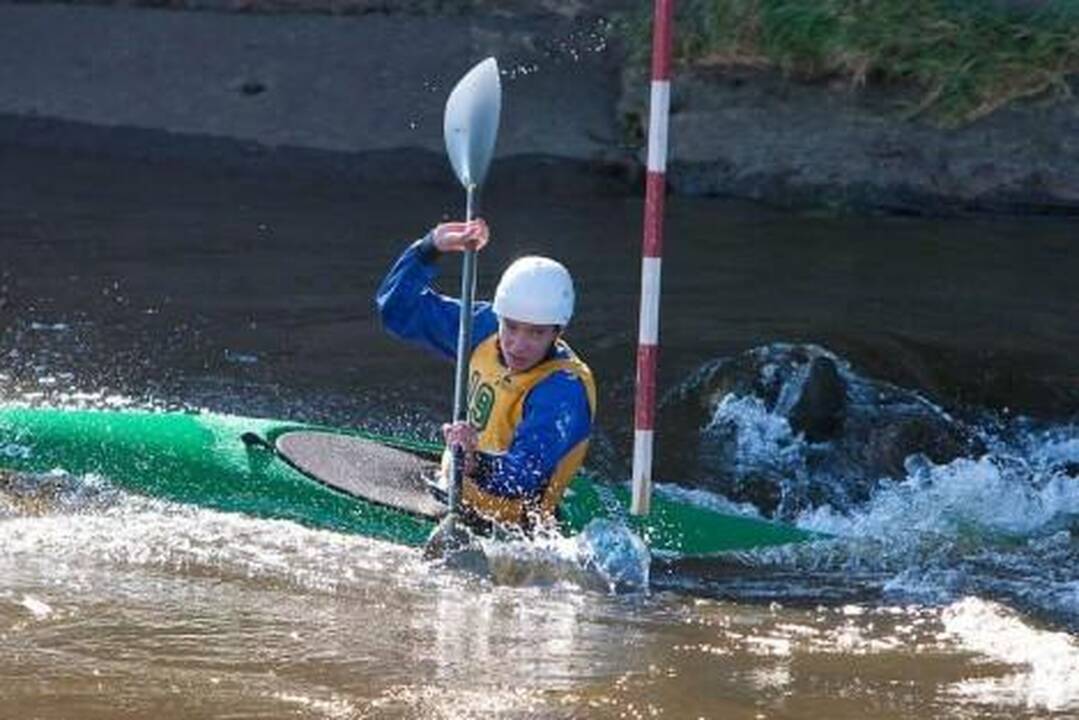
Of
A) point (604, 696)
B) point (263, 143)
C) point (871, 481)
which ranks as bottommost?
point (604, 696)

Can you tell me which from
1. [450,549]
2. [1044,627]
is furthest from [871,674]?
[450,549]

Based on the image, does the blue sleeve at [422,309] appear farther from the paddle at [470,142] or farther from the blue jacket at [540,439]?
the blue jacket at [540,439]

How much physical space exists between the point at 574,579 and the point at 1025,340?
11.5ft

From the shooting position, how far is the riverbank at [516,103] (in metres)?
11.1

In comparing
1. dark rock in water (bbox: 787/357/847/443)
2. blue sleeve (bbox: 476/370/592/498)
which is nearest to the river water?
blue sleeve (bbox: 476/370/592/498)

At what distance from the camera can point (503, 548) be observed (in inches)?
222

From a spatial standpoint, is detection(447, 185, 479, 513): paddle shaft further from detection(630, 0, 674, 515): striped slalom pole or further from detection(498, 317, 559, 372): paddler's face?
detection(630, 0, 674, 515): striped slalom pole

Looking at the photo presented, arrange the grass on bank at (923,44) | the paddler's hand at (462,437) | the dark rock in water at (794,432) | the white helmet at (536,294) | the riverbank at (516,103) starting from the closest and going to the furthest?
1. the paddler's hand at (462,437)
2. the white helmet at (536,294)
3. the dark rock in water at (794,432)
4. the grass on bank at (923,44)
5. the riverbank at (516,103)

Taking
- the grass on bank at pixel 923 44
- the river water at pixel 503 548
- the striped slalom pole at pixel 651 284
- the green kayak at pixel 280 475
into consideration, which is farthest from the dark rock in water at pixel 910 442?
the grass on bank at pixel 923 44

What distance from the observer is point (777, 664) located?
5.00 metres

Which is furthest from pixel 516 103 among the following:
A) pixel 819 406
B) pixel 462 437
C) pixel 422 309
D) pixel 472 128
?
pixel 462 437

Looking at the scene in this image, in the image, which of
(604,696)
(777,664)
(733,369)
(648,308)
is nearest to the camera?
(604,696)

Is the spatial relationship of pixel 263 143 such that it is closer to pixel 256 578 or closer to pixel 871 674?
pixel 256 578

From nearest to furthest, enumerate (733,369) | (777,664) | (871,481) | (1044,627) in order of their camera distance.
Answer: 1. (777,664)
2. (1044,627)
3. (871,481)
4. (733,369)
